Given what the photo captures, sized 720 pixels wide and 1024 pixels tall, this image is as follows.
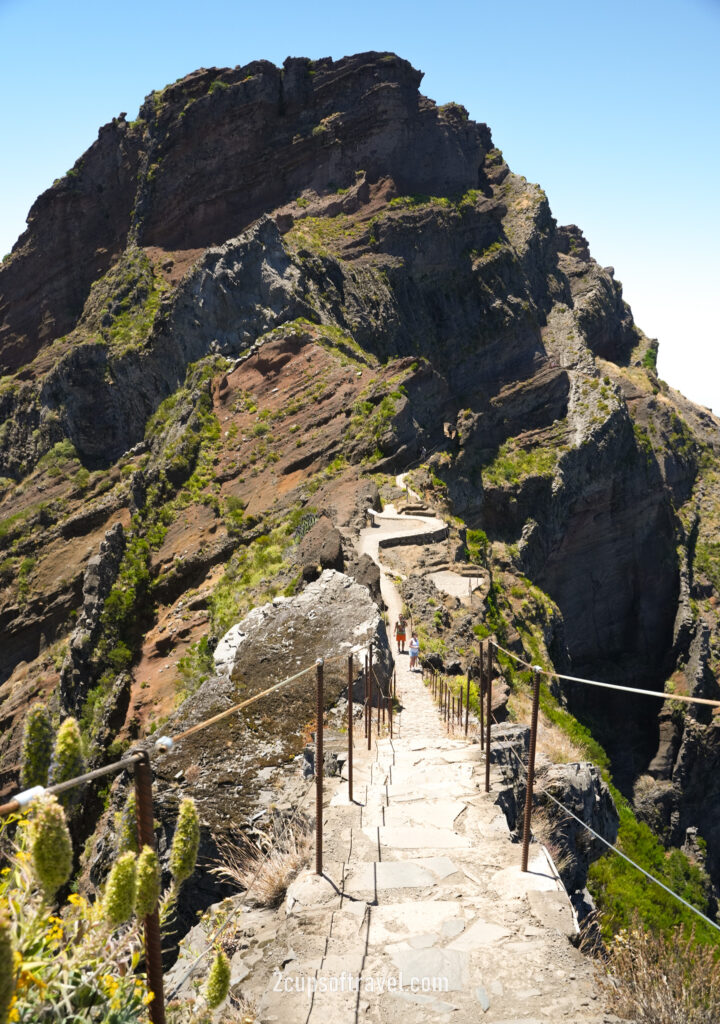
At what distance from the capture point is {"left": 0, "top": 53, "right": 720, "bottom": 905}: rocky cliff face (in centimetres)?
2923

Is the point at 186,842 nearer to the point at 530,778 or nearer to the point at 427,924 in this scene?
the point at 427,924

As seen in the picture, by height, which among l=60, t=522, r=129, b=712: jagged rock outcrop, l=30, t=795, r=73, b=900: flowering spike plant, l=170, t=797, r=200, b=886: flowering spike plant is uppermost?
l=30, t=795, r=73, b=900: flowering spike plant

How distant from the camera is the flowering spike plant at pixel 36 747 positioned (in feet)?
11.5

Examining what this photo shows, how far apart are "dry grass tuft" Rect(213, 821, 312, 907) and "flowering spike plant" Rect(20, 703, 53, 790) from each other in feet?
11.4

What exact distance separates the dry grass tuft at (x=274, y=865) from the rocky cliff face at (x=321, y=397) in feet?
50.3

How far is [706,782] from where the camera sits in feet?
144

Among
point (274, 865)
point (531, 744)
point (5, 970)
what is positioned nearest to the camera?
point (5, 970)

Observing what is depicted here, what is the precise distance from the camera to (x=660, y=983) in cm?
446

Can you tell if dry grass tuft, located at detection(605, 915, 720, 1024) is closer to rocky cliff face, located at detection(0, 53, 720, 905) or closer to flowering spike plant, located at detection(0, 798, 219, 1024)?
flowering spike plant, located at detection(0, 798, 219, 1024)

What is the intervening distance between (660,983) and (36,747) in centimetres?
365

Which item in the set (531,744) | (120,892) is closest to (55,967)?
(120,892)

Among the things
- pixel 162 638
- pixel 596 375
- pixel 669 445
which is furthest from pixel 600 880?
pixel 669 445

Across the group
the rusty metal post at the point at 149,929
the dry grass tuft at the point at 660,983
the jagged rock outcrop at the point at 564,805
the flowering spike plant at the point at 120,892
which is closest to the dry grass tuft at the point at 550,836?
the jagged rock outcrop at the point at 564,805

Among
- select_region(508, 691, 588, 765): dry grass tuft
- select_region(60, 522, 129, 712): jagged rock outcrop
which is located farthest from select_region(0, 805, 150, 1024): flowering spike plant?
select_region(60, 522, 129, 712): jagged rock outcrop
